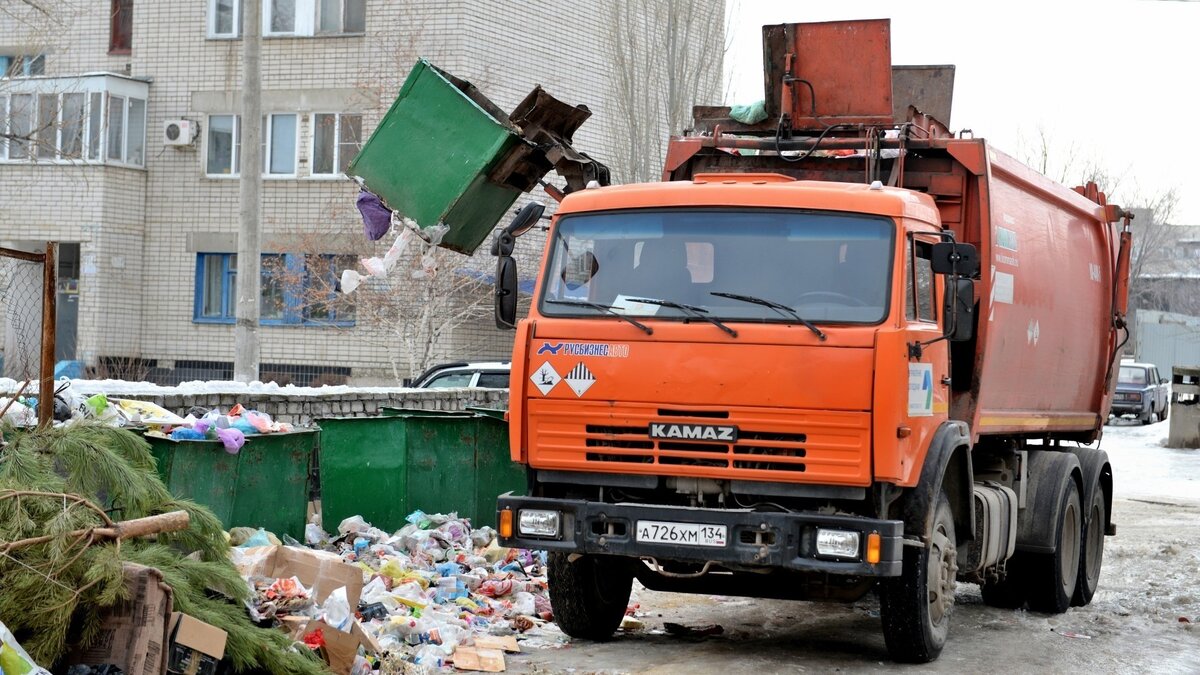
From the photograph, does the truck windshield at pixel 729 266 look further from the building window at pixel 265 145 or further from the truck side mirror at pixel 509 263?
the building window at pixel 265 145

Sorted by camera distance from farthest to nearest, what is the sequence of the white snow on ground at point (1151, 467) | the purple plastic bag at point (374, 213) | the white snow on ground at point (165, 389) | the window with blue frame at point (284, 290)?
the window with blue frame at point (284, 290) < the white snow on ground at point (1151, 467) < the white snow on ground at point (165, 389) < the purple plastic bag at point (374, 213)

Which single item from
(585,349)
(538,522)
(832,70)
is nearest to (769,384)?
(585,349)

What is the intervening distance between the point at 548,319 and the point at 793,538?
159cm

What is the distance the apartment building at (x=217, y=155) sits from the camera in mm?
25984

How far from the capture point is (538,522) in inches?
290

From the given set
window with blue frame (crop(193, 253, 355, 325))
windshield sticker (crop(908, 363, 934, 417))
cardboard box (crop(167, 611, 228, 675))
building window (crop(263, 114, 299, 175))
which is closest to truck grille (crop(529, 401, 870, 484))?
windshield sticker (crop(908, 363, 934, 417))

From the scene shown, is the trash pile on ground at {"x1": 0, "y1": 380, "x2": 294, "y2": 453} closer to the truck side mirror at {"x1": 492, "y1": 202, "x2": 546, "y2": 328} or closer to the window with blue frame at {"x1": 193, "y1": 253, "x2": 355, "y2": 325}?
the truck side mirror at {"x1": 492, "y1": 202, "x2": 546, "y2": 328}

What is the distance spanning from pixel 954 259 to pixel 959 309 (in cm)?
26

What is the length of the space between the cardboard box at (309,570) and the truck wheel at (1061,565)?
467cm

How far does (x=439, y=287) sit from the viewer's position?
23047 millimetres

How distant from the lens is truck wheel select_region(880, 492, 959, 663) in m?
7.41

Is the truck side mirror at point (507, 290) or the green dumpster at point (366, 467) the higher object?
the truck side mirror at point (507, 290)

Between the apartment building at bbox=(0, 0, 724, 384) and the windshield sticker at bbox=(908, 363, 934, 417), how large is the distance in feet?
60.6

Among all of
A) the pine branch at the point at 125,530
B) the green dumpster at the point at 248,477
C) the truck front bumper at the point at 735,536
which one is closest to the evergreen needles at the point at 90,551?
the pine branch at the point at 125,530
